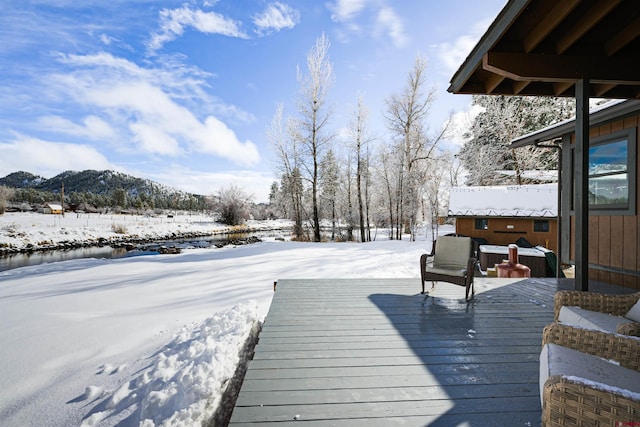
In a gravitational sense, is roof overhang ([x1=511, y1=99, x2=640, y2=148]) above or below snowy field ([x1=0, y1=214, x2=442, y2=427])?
above

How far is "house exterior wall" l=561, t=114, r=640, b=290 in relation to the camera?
11.8 ft

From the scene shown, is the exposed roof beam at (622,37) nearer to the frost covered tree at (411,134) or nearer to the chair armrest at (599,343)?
the chair armrest at (599,343)

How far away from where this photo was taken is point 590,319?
2064 millimetres

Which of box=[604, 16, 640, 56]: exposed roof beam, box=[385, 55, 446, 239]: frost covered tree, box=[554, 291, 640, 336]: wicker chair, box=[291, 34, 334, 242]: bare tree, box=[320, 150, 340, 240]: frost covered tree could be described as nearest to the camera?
box=[554, 291, 640, 336]: wicker chair

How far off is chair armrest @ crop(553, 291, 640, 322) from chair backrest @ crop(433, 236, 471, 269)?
1708 mm

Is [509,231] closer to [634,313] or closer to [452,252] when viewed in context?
[452,252]

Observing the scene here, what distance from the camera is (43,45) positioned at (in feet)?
33.0

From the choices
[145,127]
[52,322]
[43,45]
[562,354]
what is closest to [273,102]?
[145,127]

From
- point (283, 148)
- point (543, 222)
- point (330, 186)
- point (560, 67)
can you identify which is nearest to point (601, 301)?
point (560, 67)

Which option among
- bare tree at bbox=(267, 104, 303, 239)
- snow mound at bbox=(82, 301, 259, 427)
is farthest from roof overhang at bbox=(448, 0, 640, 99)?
bare tree at bbox=(267, 104, 303, 239)

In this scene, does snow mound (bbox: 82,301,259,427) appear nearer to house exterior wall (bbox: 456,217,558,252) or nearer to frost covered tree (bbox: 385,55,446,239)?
house exterior wall (bbox: 456,217,558,252)

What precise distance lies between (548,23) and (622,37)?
0.87 meters

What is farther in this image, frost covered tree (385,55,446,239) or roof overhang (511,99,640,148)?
frost covered tree (385,55,446,239)

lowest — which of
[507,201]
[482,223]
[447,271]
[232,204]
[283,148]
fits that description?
[447,271]
